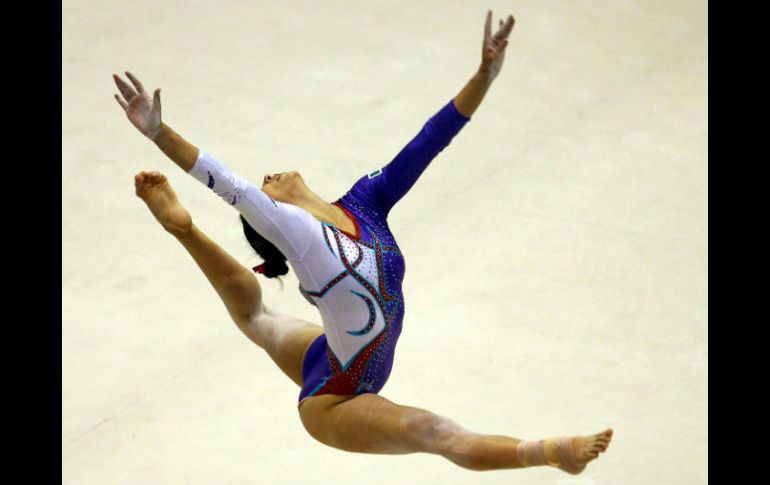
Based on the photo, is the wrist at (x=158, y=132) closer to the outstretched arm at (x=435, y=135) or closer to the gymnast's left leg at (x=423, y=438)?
the outstretched arm at (x=435, y=135)

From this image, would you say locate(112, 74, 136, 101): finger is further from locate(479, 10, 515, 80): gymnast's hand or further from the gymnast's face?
locate(479, 10, 515, 80): gymnast's hand

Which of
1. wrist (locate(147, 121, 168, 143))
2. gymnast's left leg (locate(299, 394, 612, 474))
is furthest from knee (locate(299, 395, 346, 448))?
wrist (locate(147, 121, 168, 143))

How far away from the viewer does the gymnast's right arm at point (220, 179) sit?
310 cm

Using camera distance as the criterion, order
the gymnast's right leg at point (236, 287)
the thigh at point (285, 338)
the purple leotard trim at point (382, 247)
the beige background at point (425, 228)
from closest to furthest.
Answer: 1. the purple leotard trim at point (382, 247)
2. the gymnast's right leg at point (236, 287)
3. the thigh at point (285, 338)
4. the beige background at point (425, 228)

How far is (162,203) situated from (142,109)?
1.56 ft

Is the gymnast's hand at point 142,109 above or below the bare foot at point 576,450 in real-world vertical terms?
above

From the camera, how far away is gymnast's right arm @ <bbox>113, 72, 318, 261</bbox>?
10.2 ft

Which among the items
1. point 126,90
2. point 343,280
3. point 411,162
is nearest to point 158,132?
point 126,90

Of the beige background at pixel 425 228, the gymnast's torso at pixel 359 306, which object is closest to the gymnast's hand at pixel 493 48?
the gymnast's torso at pixel 359 306

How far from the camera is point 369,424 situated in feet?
10.8

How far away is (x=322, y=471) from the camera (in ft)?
13.8

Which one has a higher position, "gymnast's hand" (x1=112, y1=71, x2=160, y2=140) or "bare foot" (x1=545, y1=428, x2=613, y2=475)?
"gymnast's hand" (x1=112, y1=71, x2=160, y2=140)

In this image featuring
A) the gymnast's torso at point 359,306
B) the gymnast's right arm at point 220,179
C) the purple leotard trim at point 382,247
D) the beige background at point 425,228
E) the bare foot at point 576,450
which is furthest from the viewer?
the beige background at point 425,228

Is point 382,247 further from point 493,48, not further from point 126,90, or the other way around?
point 126,90
